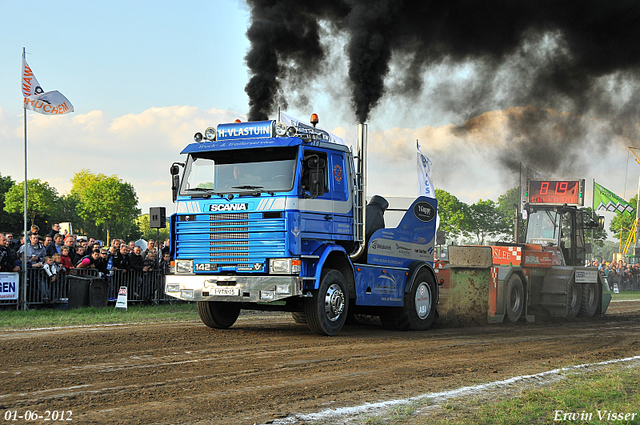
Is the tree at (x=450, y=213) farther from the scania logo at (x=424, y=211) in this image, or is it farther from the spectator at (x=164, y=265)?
the scania logo at (x=424, y=211)

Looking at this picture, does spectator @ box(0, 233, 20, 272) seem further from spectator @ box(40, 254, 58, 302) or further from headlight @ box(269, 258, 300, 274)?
headlight @ box(269, 258, 300, 274)

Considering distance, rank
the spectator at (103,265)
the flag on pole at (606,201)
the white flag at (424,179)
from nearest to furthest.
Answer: the spectator at (103,265)
the white flag at (424,179)
the flag on pole at (606,201)

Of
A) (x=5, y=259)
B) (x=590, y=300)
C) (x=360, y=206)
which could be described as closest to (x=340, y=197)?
(x=360, y=206)

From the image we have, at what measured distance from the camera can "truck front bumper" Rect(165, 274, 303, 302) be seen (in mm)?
9992

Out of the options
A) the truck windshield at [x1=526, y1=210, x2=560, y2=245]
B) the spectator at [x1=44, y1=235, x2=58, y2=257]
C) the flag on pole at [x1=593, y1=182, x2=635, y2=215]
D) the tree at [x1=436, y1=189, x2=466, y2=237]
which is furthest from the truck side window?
the tree at [x1=436, y1=189, x2=466, y2=237]

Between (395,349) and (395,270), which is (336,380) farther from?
(395,270)

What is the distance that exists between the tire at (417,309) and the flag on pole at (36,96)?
33.8 feet

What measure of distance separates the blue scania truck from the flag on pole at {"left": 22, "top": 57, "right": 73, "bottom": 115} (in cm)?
772

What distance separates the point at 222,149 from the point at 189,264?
1912 millimetres

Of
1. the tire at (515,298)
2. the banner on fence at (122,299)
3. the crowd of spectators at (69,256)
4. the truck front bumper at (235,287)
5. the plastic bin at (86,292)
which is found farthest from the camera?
the banner on fence at (122,299)

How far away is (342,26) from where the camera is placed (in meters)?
16.4

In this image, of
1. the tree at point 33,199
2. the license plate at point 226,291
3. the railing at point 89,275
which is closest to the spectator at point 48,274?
the railing at point 89,275

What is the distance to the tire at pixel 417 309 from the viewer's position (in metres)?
12.4

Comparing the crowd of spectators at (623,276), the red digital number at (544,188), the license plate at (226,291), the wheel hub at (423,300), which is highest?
the red digital number at (544,188)
